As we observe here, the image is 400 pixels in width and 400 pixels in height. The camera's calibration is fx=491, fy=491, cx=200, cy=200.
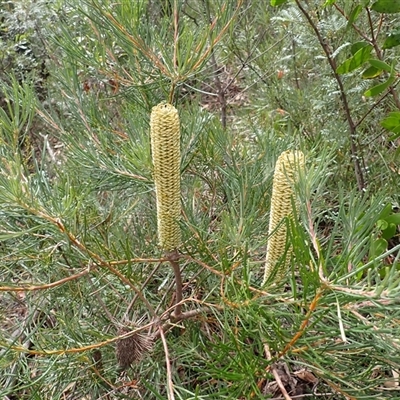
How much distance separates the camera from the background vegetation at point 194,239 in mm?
623

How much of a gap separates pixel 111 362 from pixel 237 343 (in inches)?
Answer: 18.6

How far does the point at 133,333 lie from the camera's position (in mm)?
830

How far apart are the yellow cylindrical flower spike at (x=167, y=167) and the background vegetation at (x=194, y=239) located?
55 millimetres

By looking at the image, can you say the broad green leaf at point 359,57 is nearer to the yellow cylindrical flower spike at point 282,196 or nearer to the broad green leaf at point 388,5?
the broad green leaf at point 388,5

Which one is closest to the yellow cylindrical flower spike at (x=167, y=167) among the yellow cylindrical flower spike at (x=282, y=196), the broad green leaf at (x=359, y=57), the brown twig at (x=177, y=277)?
the brown twig at (x=177, y=277)

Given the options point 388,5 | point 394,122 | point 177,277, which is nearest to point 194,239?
point 177,277

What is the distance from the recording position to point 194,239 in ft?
2.97

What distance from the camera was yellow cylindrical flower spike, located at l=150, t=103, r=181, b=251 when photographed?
0.70 metres

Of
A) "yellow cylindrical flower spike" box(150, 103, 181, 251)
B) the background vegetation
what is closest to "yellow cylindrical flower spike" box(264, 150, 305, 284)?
the background vegetation

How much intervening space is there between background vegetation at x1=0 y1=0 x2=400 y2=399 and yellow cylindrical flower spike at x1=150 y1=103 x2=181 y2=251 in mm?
55

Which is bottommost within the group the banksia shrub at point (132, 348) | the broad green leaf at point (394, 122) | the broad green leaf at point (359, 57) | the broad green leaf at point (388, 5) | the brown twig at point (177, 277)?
the banksia shrub at point (132, 348)

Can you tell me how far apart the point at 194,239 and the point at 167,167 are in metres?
0.21

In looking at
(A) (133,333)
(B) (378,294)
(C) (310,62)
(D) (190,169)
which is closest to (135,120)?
(D) (190,169)

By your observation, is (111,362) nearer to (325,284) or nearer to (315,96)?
(325,284)
